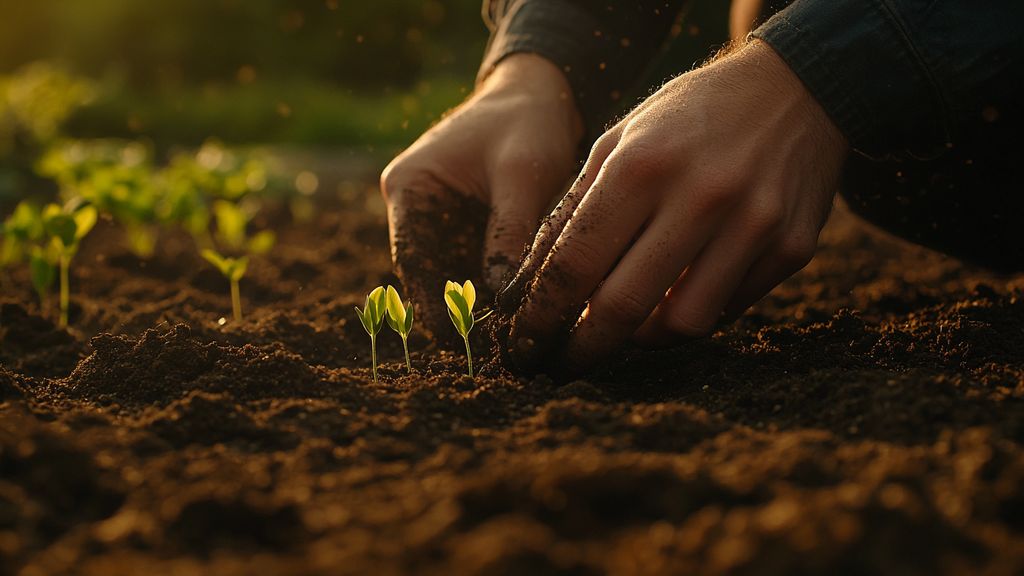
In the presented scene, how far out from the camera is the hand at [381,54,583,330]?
225 centimetres

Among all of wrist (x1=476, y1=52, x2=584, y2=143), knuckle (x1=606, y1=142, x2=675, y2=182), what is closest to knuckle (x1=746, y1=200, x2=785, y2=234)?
knuckle (x1=606, y1=142, x2=675, y2=182)

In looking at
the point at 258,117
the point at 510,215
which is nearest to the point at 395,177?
the point at 510,215

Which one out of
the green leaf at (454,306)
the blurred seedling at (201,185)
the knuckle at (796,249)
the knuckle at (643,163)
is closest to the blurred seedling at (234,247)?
the blurred seedling at (201,185)

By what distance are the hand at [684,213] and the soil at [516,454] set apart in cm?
16

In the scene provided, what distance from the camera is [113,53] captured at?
13.1m

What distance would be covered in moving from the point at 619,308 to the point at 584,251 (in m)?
0.14

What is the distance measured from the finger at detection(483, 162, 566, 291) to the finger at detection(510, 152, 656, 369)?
304mm

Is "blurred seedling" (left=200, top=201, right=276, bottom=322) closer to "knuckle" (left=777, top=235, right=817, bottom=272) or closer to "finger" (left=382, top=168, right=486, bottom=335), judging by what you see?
"finger" (left=382, top=168, right=486, bottom=335)

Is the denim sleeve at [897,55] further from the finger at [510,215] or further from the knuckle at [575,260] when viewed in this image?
the finger at [510,215]

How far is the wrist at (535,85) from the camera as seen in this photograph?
260 centimetres

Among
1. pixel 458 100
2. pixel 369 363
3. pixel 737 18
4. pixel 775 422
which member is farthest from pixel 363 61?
pixel 775 422

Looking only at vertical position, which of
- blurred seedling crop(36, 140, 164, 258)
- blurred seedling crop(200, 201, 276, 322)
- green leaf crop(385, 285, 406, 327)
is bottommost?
blurred seedling crop(200, 201, 276, 322)

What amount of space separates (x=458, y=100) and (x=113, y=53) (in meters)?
7.55

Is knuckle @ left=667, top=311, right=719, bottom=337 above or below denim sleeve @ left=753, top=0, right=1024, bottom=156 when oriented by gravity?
below
